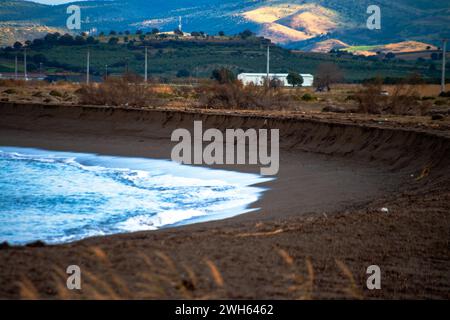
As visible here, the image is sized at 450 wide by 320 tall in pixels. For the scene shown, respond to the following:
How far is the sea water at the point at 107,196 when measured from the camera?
15305 millimetres

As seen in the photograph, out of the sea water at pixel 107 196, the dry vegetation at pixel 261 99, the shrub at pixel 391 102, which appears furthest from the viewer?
the dry vegetation at pixel 261 99

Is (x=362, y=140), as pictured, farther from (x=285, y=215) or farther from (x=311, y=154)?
(x=285, y=215)

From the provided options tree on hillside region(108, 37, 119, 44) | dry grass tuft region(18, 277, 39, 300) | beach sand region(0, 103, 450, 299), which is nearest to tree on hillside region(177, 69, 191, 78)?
tree on hillside region(108, 37, 119, 44)

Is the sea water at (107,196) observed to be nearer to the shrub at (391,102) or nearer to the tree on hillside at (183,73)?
the shrub at (391,102)

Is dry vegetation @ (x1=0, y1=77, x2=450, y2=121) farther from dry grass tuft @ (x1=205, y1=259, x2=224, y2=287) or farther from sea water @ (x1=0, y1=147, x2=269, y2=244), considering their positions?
dry grass tuft @ (x1=205, y1=259, x2=224, y2=287)

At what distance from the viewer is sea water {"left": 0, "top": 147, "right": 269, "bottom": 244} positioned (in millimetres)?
15305

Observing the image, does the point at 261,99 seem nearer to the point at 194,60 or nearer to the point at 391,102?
the point at 391,102

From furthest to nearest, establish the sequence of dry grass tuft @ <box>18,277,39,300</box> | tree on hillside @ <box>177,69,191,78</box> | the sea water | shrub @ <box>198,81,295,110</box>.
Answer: tree on hillside @ <box>177,69,191,78</box>, shrub @ <box>198,81,295,110</box>, the sea water, dry grass tuft @ <box>18,277,39,300</box>

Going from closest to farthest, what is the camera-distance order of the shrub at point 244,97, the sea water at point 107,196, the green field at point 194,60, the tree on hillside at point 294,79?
the sea water at point 107,196 → the shrub at point 244,97 → the tree on hillside at point 294,79 → the green field at point 194,60

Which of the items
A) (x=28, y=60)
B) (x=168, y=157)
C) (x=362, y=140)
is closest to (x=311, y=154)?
(x=362, y=140)

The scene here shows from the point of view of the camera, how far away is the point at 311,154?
27406 mm

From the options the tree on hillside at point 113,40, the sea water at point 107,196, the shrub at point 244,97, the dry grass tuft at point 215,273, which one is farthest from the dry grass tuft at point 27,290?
the tree on hillside at point 113,40

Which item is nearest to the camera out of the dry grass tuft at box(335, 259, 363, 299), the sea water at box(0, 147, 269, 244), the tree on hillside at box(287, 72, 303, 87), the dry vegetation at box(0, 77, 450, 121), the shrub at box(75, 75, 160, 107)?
the dry grass tuft at box(335, 259, 363, 299)

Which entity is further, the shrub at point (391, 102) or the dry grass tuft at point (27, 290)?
the shrub at point (391, 102)
